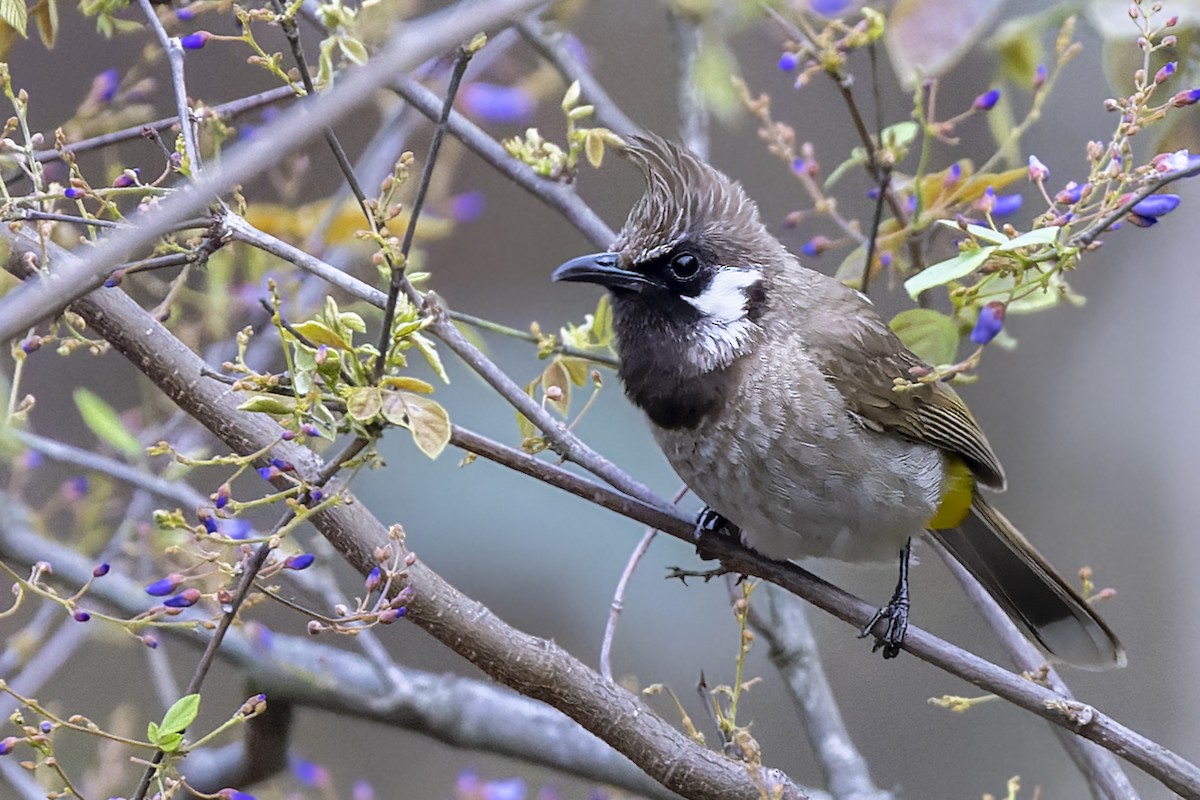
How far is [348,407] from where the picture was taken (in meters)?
1.44

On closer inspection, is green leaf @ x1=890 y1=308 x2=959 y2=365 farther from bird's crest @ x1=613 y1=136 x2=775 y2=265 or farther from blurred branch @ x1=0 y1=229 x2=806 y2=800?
blurred branch @ x1=0 y1=229 x2=806 y2=800

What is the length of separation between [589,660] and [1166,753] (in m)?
3.25

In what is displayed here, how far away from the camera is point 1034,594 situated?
277 centimetres

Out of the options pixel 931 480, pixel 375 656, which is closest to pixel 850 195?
pixel 931 480

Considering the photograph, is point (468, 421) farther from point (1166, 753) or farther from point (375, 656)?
point (1166, 753)

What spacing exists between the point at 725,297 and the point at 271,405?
1.14 meters

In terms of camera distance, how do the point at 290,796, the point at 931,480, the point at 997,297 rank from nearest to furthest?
the point at 997,297, the point at 931,480, the point at 290,796

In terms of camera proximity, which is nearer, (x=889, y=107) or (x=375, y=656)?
(x=375, y=656)

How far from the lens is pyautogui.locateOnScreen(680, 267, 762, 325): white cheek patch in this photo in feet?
7.82

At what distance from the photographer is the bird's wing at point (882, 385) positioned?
2406 millimetres

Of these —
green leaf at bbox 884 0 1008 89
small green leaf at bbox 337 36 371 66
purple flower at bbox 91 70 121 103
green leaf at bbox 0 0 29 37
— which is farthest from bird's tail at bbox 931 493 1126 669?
green leaf at bbox 0 0 29 37

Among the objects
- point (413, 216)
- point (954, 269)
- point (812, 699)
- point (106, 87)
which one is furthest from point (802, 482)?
point (106, 87)

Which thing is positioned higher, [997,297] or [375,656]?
[997,297]

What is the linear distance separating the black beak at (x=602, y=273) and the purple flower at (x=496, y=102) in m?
0.76
